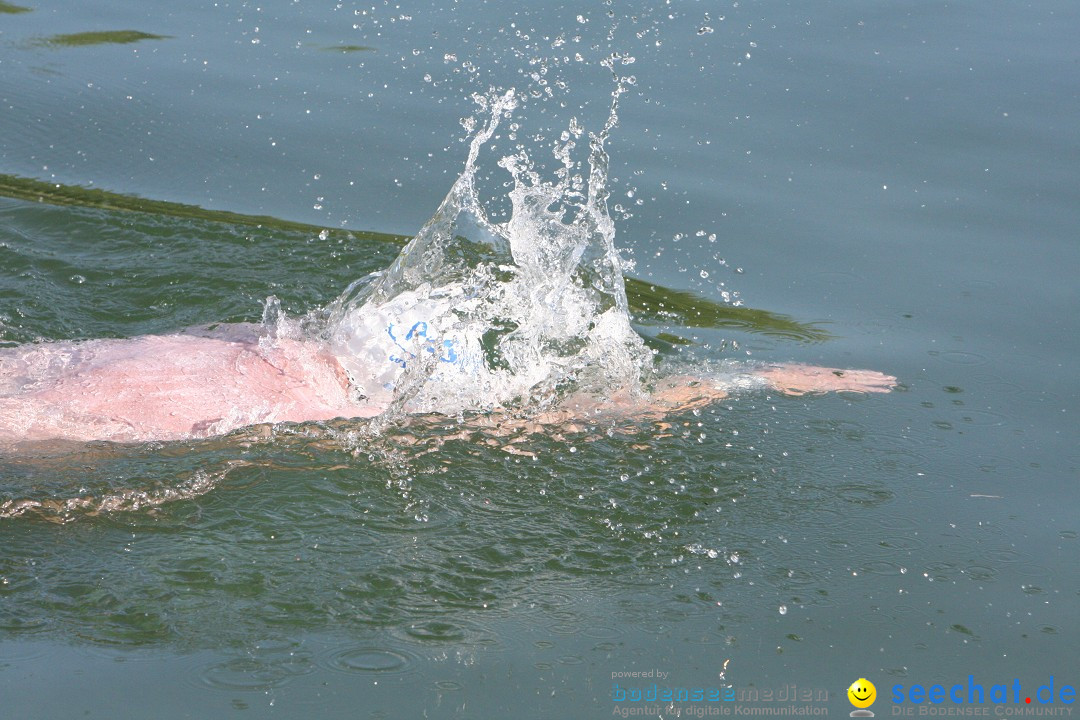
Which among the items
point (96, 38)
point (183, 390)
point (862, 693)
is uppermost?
point (96, 38)

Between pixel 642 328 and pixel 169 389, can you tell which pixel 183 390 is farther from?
pixel 642 328

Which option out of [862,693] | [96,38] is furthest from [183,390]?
[96,38]

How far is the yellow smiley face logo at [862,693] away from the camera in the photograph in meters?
2.97

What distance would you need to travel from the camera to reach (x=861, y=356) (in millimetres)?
4887

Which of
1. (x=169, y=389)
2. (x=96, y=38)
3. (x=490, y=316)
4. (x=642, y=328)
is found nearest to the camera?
(x=169, y=389)

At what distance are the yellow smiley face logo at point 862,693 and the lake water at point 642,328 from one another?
0.08 feet

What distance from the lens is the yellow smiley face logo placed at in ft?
9.75

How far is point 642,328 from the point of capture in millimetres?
5141

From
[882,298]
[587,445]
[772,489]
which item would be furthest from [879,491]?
[882,298]

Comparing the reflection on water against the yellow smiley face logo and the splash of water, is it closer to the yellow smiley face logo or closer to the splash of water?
the splash of water

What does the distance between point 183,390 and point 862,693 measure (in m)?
2.35

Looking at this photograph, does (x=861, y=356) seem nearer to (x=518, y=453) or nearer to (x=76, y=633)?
(x=518, y=453)

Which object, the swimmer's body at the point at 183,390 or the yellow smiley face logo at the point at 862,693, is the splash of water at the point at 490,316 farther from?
the yellow smiley face logo at the point at 862,693

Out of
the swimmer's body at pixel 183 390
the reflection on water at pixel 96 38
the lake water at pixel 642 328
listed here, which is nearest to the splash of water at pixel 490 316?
the swimmer's body at pixel 183 390
